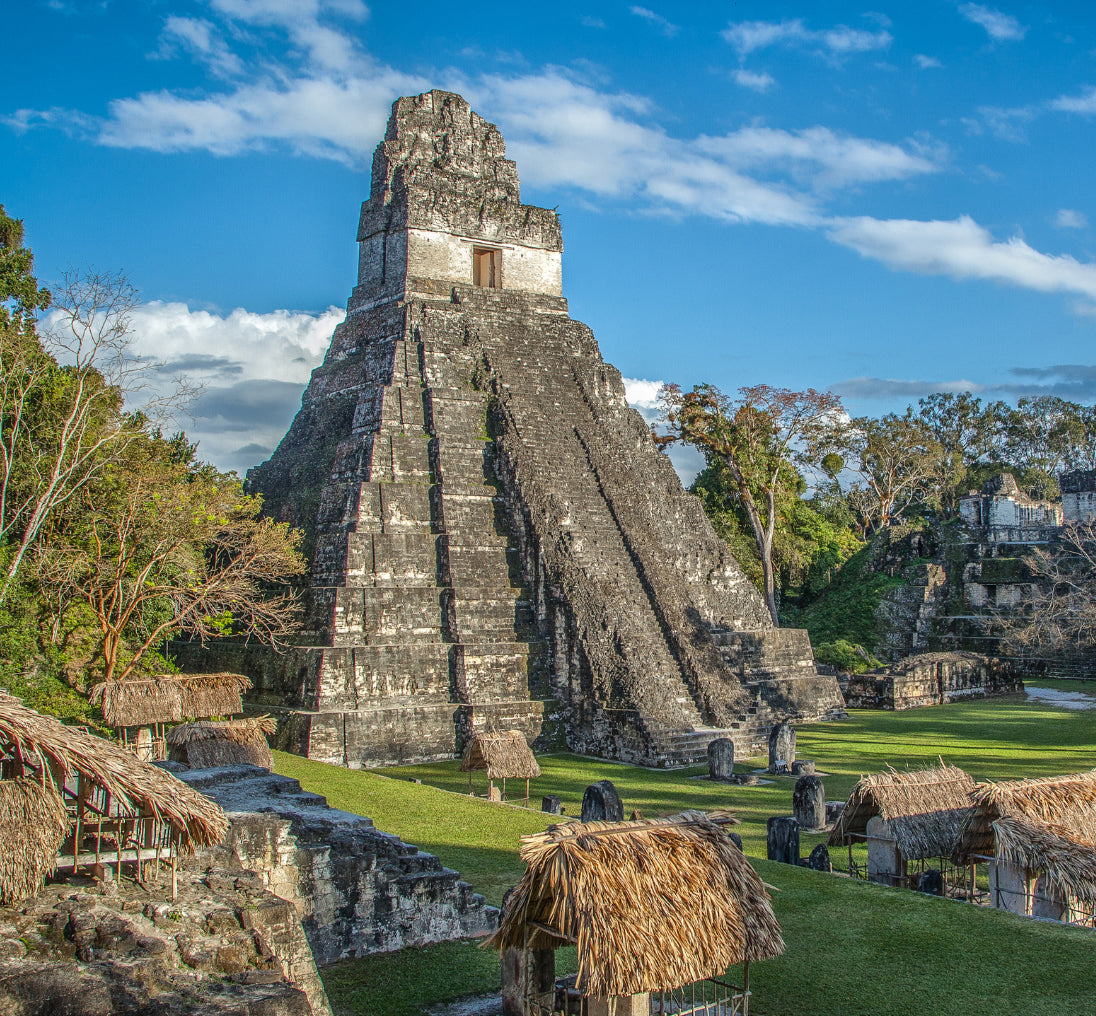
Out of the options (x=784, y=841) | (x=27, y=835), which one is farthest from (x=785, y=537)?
(x=27, y=835)

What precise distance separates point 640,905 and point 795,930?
2.80 meters

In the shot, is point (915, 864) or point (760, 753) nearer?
point (915, 864)

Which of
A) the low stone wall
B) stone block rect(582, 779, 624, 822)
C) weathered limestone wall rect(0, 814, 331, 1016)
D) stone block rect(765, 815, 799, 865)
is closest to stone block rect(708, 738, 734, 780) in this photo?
stone block rect(582, 779, 624, 822)

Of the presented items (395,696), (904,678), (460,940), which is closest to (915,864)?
(460,940)

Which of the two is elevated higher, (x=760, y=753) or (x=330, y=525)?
(x=330, y=525)

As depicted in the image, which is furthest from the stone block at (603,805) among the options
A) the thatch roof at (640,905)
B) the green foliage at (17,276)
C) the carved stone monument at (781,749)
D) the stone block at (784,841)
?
the green foliage at (17,276)

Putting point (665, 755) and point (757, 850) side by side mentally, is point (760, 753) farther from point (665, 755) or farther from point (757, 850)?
point (757, 850)

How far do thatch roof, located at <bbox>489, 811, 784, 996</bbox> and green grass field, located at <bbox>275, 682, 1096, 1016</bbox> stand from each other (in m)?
1.14

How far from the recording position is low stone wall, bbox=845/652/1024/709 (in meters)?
21.1

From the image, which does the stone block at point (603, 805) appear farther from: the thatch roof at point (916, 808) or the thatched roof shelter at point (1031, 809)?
the thatched roof shelter at point (1031, 809)

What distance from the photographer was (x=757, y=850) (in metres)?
9.94

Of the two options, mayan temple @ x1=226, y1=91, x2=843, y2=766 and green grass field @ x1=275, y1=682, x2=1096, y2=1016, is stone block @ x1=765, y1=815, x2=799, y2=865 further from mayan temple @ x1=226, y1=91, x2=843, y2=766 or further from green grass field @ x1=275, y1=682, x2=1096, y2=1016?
mayan temple @ x1=226, y1=91, x2=843, y2=766

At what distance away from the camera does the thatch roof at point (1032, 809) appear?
7.89 meters

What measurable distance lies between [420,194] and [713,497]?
1479cm
